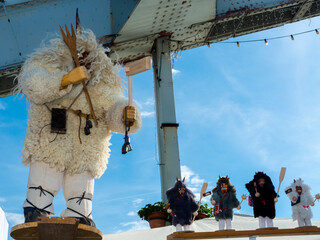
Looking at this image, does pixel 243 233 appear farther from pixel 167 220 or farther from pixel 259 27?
pixel 259 27

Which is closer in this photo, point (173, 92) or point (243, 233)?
point (243, 233)

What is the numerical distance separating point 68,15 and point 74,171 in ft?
12.4

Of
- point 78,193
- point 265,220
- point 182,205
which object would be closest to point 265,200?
point 265,220

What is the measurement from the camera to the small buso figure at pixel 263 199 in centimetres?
355

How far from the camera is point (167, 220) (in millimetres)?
5938

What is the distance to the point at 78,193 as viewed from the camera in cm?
347

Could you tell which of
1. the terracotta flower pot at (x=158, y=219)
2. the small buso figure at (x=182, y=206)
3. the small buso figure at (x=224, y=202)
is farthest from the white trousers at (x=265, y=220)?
the terracotta flower pot at (x=158, y=219)

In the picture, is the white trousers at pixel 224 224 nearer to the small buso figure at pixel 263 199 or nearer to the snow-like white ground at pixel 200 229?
the small buso figure at pixel 263 199

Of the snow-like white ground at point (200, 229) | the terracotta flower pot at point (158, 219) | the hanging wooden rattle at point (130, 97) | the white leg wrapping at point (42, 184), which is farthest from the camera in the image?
the terracotta flower pot at point (158, 219)

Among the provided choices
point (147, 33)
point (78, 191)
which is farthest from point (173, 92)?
point (78, 191)

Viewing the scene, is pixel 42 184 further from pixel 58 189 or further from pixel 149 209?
pixel 149 209

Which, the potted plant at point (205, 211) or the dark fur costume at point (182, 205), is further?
the potted plant at point (205, 211)

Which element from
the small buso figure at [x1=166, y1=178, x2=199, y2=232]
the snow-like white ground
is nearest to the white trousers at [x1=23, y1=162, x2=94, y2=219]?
the small buso figure at [x1=166, y1=178, x2=199, y2=232]

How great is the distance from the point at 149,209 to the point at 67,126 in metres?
2.88
